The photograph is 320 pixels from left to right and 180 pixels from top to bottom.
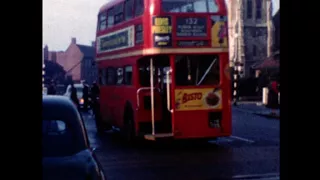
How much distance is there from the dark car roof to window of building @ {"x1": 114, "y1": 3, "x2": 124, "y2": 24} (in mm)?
11187

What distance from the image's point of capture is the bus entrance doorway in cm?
1505

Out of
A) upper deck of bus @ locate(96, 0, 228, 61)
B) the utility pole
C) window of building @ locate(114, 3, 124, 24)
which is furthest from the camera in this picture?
the utility pole

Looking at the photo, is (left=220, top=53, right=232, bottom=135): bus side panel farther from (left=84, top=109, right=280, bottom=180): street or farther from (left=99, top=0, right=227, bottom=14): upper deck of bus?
(left=99, top=0, right=227, bottom=14): upper deck of bus

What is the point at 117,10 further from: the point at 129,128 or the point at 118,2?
the point at 129,128

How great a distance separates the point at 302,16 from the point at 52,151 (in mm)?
2856

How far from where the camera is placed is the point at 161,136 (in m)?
14.9

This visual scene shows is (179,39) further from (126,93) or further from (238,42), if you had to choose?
(238,42)

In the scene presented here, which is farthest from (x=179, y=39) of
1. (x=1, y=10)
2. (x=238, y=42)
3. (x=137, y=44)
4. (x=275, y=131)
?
(x=238, y=42)

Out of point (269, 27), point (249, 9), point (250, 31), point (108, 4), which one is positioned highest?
point (249, 9)

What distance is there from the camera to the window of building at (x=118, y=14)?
1711 cm

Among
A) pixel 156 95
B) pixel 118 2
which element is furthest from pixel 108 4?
pixel 156 95

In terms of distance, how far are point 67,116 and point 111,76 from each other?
→ 12.6 m

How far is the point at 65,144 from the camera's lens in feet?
19.1

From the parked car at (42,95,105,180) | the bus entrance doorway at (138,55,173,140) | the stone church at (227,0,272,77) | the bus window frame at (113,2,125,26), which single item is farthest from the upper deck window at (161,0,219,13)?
the stone church at (227,0,272,77)
